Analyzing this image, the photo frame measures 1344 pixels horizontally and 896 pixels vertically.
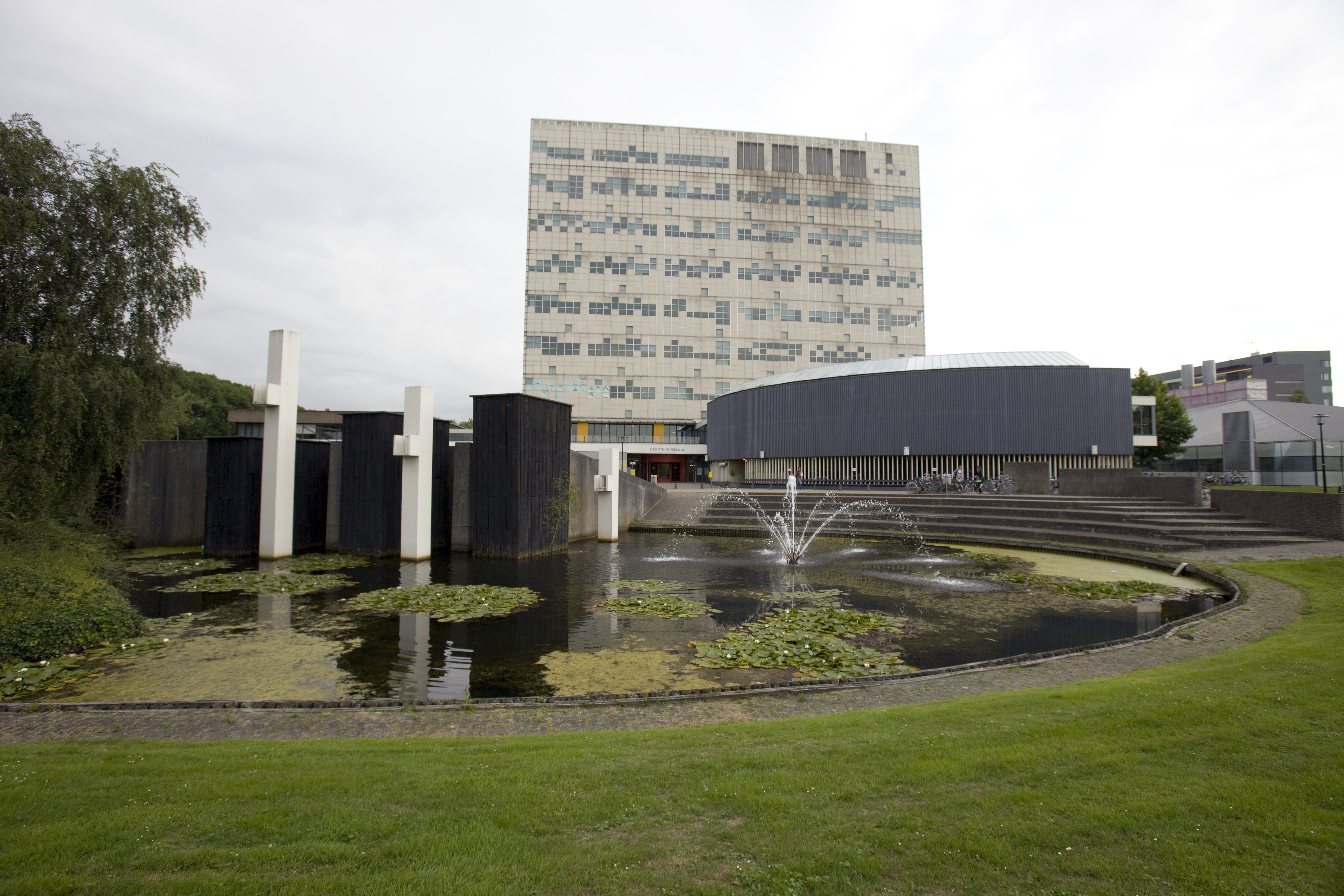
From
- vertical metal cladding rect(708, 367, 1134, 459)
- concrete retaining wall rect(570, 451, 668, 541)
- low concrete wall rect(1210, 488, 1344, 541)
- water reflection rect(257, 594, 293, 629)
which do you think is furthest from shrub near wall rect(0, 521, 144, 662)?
vertical metal cladding rect(708, 367, 1134, 459)

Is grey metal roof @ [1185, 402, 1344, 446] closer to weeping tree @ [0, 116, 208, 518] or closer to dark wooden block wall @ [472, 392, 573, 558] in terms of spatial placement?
dark wooden block wall @ [472, 392, 573, 558]

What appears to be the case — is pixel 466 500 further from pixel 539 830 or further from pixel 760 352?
pixel 760 352

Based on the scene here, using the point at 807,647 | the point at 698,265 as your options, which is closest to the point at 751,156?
the point at 698,265

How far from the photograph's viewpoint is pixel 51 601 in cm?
940

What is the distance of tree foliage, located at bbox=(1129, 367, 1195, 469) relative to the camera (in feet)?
162

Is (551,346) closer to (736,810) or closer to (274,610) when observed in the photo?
(274,610)

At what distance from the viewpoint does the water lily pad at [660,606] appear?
1177 centimetres

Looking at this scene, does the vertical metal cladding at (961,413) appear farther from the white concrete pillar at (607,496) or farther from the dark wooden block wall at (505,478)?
the dark wooden block wall at (505,478)

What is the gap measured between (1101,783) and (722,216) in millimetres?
67123

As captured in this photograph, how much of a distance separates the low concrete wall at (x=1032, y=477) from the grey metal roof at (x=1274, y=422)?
26.6 m

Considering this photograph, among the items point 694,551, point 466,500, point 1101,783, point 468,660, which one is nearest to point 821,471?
point 694,551

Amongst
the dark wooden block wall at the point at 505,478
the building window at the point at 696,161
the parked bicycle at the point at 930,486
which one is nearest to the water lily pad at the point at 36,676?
the dark wooden block wall at the point at 505,478

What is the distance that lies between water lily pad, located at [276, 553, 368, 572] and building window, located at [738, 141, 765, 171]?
59739 mm

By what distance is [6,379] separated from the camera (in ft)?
37.4
